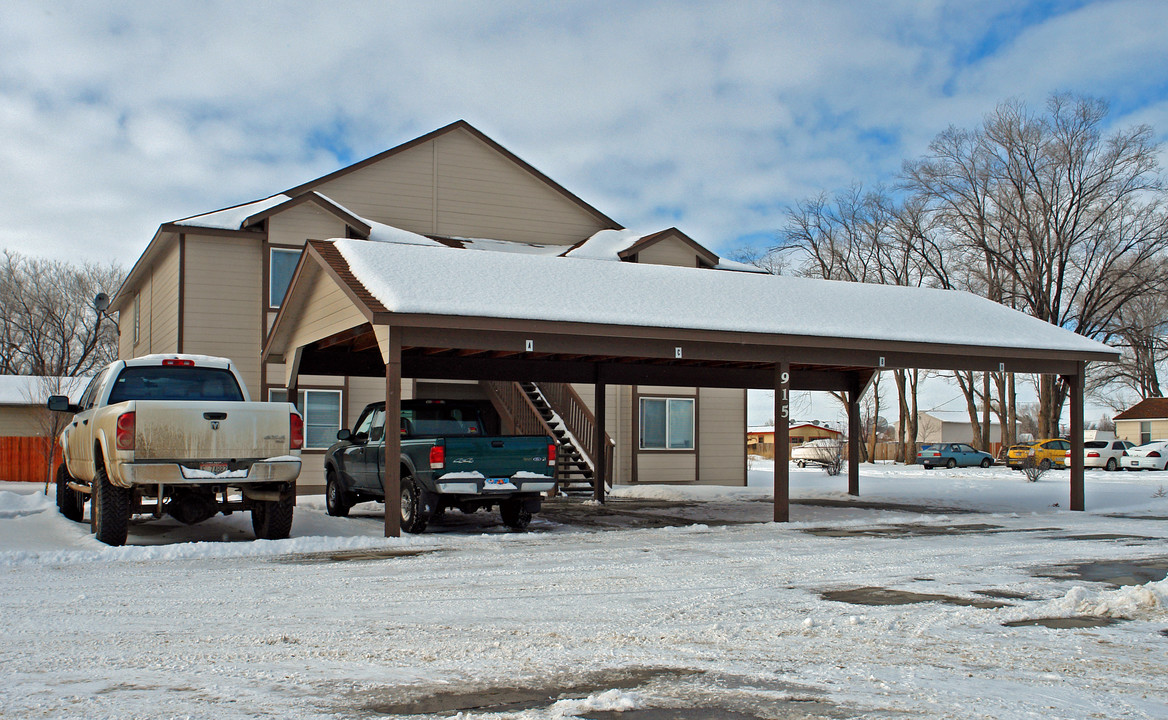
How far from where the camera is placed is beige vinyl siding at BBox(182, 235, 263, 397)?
20688mm

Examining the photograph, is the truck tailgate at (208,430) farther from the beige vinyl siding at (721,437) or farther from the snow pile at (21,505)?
the beige vinyl siding at (721,437)

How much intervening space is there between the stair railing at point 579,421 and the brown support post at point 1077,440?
9.12 m

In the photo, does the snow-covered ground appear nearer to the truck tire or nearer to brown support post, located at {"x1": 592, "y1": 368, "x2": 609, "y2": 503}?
→ the truck tire

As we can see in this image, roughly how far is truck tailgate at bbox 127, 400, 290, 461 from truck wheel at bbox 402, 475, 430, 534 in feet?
6.66

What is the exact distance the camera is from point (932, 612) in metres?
7.50

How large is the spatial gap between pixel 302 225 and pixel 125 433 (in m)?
11.3

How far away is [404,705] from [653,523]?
1050 cm

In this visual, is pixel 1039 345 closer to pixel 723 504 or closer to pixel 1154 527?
pixel 1154 527

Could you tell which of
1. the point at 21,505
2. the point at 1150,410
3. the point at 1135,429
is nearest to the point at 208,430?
the point at 21,505

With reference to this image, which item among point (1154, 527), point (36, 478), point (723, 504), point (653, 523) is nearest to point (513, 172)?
point (723, 504)

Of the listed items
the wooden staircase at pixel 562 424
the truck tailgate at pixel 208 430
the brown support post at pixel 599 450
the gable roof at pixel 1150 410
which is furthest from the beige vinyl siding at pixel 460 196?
the gable roof at pixel 1150 410

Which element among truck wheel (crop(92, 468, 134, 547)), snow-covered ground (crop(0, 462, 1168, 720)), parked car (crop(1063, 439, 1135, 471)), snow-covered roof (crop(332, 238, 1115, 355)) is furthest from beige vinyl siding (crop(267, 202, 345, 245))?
parked car (crop(1063, 439, 1135, 471))

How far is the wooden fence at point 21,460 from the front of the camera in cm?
3031

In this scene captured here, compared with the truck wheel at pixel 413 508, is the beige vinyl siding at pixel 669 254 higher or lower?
higher
